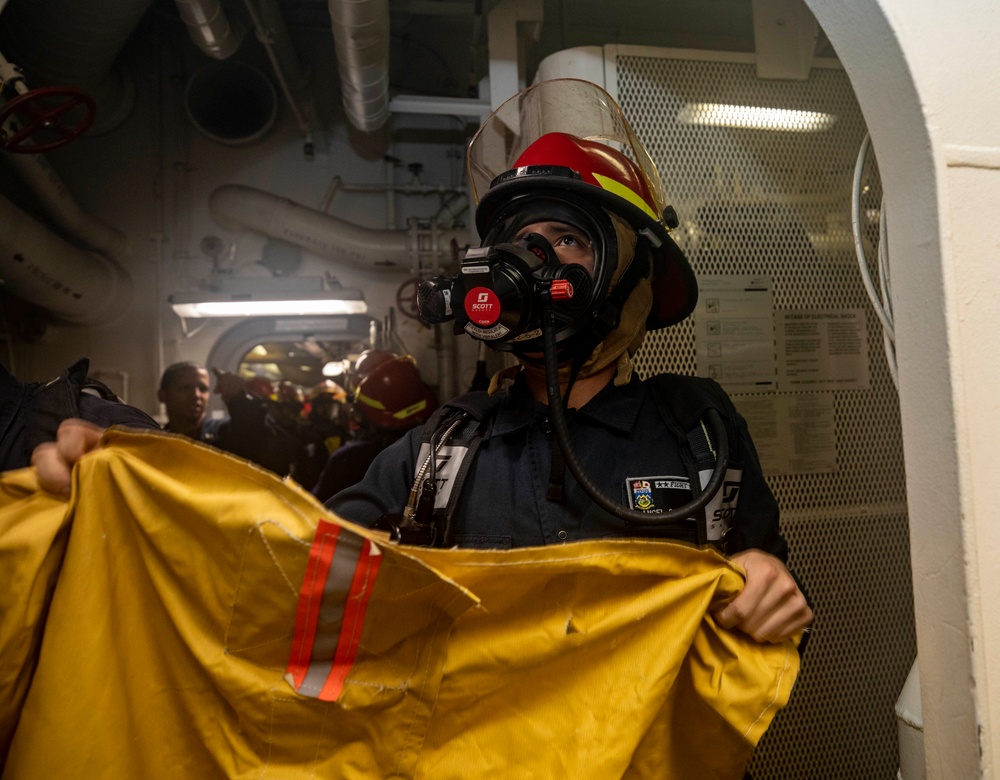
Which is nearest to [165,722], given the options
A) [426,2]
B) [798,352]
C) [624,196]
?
[624,196]

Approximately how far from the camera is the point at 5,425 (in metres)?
1.66

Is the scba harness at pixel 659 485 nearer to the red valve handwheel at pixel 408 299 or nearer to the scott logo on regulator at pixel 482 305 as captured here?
the scott logo on regulator at pixel 482 305

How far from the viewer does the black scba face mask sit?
145 cm

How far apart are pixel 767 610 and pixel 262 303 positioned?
16.3 feet

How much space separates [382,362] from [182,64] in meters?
3.75

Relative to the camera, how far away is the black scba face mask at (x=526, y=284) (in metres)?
1.45

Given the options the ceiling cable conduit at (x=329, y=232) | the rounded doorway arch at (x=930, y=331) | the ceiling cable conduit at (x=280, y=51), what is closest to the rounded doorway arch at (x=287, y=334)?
the ceiling cable conduit at (x=329, y=232)

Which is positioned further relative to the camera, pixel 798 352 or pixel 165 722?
pixel 798 352

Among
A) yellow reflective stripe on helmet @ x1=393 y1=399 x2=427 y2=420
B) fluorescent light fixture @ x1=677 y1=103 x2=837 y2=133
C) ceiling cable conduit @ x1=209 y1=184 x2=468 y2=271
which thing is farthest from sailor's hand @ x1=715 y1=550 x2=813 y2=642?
ceiling cable conduit @ x1=209 y1=184 x2=468 y2=271

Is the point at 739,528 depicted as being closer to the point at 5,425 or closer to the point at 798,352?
the point at 798,352

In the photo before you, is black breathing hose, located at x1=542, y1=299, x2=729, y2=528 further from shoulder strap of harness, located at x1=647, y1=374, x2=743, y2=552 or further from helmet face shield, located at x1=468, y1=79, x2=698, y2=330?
helmet face shield, located at x1=468, y1=79, x2=698, y2=330

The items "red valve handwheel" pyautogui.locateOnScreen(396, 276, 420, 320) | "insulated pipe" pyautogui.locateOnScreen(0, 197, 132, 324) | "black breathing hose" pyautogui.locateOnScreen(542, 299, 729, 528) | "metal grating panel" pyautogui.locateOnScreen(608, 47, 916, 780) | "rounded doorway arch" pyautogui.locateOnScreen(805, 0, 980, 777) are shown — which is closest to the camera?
"rounded doorway arch" pyautogui.locateOnScreen(805, 0, 980, 777)

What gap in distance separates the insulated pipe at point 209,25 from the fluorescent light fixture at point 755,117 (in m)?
3.39

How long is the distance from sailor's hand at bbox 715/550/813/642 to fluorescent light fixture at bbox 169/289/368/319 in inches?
181
